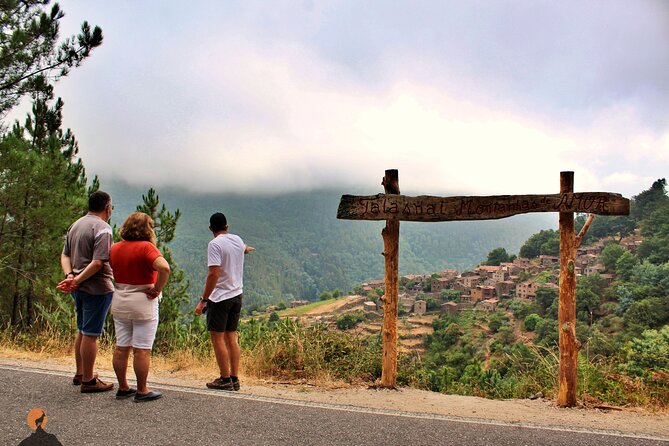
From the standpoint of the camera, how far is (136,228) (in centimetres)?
435

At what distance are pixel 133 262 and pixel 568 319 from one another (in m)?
4.16

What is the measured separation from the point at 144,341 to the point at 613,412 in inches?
171

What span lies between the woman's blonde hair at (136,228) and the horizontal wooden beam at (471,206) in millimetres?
2148

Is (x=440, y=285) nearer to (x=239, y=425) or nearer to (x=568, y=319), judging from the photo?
(x=568, y=319)

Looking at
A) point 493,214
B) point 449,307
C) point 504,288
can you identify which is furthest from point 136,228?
point 504,288

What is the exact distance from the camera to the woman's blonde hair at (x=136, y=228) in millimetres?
4344

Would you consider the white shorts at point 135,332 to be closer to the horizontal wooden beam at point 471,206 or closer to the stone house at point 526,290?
the horizontal wooden beam at point 471,206

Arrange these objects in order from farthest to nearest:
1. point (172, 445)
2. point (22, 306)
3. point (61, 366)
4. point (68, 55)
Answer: point (22, 306) < point (68, 55) < point (61, 366) < point (172, 445)

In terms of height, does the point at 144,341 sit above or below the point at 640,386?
above

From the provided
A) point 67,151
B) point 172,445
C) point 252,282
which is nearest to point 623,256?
point 67,151

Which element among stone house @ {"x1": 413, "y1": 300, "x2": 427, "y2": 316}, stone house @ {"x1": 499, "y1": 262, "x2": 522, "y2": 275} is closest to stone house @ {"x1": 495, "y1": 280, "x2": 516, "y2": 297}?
stone house @ {"x1": 499, "y1": 262, "x2": 522, "y2": 275}

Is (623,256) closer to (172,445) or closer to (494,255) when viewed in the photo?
(494,255)

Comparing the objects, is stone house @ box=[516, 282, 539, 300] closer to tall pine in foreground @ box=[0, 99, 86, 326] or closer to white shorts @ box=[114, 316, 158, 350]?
tall pine in foreground @ box=[0, 99, 86, 326]

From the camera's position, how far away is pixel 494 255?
97.6 metres
